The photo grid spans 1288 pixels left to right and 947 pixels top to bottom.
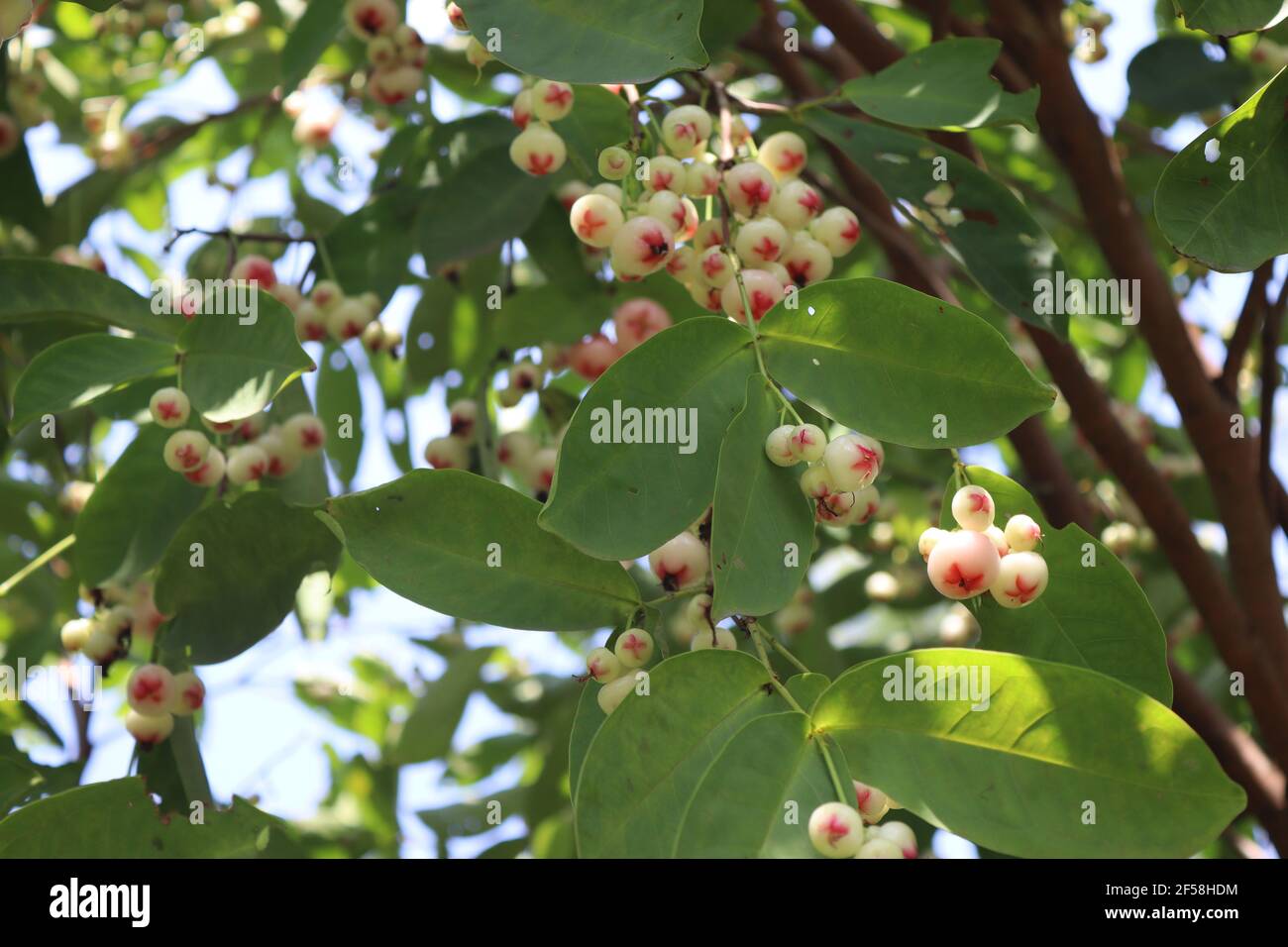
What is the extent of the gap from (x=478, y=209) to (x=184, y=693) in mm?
572

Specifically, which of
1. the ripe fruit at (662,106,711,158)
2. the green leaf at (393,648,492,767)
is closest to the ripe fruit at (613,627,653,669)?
the ripe fruit at (662,106,711,158)

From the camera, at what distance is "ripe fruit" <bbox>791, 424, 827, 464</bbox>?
90cm

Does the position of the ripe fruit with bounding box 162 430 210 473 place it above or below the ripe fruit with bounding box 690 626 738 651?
above

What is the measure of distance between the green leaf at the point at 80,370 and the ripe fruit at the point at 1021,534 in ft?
2.44

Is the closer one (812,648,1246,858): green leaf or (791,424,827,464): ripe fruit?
(812,648,1246,858): green leaf

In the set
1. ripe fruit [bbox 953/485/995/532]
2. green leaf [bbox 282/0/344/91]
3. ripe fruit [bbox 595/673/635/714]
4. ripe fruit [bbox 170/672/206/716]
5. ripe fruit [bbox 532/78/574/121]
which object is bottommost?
ripe fruit [bbox 170/672/206/716]

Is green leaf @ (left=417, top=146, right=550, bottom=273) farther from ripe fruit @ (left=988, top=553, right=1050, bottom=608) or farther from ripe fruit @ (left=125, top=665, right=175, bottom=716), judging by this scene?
ripe fruit @ (left=988, top=553, right=1050, bottom=608)

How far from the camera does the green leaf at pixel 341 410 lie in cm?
167

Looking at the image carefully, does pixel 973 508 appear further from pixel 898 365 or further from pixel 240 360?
pixel 240 360

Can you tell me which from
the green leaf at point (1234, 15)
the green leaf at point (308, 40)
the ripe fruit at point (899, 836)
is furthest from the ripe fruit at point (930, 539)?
the green leaf at point (308, 40)

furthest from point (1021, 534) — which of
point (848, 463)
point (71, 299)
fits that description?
point (71, 299)

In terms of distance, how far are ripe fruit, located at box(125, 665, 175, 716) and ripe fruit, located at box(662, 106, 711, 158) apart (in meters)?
0.68

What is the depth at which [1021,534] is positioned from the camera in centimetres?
95
